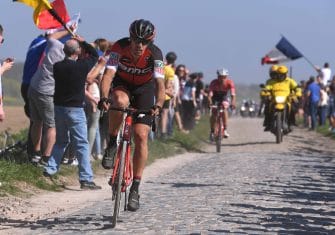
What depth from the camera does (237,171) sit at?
14.7 metres

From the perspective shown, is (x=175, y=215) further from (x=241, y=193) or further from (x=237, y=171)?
(x=237, y=171)

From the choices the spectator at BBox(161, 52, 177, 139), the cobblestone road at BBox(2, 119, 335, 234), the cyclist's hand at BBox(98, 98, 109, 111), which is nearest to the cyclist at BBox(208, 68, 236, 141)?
the spectator at BBox(161, 52, 177, 139)

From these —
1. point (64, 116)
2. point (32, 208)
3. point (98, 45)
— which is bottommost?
point (32, 208)

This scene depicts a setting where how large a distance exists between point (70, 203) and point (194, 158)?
8521mm

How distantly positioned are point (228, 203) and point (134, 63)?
7.40 feet

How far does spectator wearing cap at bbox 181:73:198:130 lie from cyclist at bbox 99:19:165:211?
16012 mm

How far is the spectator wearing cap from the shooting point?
25031 millimetres

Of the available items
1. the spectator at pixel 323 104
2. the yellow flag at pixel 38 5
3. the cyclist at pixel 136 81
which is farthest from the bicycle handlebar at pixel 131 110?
the spectator at pixel 323 104

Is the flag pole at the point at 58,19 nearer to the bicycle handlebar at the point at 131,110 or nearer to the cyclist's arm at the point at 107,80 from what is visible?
the cyclist's arm at the point at 107,80

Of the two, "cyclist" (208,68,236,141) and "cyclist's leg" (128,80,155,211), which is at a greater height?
"cyclist" (208,68,236,141)

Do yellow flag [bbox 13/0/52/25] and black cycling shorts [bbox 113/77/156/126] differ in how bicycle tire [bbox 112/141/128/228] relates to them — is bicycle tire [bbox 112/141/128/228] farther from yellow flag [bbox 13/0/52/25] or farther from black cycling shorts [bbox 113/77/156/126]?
yellow flag [bbox 13/0/52/25]

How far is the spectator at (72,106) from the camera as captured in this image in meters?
11.4

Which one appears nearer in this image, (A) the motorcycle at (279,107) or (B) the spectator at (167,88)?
(B) the spectator at (167,88)

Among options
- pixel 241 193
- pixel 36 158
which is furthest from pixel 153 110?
pixel 36 158
